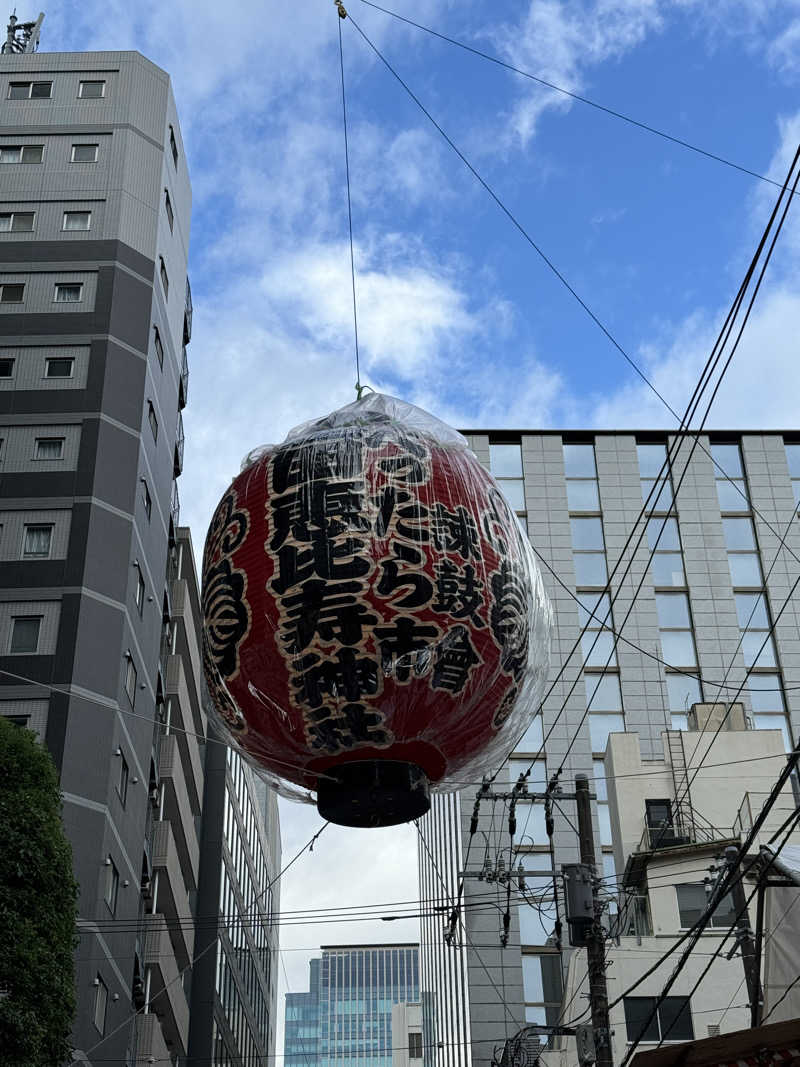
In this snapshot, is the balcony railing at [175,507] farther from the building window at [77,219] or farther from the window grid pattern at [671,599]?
the window grid pattern at [671,599]

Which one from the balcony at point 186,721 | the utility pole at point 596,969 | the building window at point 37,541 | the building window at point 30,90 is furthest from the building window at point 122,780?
the building window at point 30,90

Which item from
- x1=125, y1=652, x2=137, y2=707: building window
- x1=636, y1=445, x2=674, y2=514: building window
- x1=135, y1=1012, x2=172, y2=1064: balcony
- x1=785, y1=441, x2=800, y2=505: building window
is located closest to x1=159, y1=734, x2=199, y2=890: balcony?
x1=125, y1=652, x2=137, y2=707: building window

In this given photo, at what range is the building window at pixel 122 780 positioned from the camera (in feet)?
113

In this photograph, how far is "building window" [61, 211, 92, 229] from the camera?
42688 mm

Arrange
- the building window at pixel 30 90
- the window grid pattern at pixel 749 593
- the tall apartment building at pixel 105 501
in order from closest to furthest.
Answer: the tall apartment building at pixel 105 501 → the building window at pixel 30 90 → the window grid pattern at pixel 749 593

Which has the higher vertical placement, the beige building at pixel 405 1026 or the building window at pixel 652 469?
the building window at pixel 652 469

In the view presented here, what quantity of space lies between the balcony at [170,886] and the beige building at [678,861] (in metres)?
11.7

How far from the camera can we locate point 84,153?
43719 millimetres

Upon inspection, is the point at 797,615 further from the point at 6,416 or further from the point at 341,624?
the point at 341,624

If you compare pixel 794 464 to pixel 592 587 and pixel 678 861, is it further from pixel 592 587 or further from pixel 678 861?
pixel 678 861

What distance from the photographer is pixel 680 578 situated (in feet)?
184

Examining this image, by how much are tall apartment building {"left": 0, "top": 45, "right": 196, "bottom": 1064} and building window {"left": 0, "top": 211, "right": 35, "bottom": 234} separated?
62 millimetres

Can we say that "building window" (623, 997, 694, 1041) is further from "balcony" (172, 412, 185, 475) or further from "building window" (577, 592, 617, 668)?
"balcony" (172, 412, 185, 475)

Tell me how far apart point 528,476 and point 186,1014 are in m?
24.7
